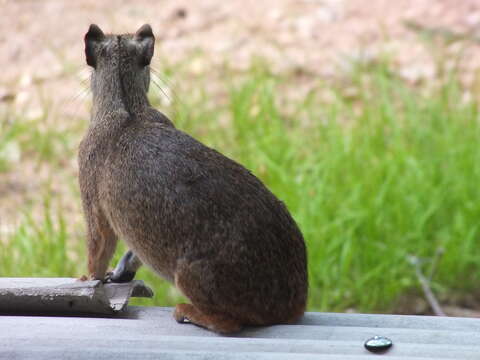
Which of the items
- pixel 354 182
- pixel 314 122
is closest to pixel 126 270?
pixel 354 182

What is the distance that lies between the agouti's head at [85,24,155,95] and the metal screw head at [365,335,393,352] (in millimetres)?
1300

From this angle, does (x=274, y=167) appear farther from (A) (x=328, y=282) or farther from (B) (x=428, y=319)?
(B) (x=428, y=319)

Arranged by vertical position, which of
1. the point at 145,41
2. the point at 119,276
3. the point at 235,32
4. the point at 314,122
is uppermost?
the point at 145,41

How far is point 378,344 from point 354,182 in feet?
9.35

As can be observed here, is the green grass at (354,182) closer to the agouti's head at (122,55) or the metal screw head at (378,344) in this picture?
the agouti's head at (122,55)

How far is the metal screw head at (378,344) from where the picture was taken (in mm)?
2529

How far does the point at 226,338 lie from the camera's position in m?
2.74

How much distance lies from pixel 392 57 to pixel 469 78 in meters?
0.57

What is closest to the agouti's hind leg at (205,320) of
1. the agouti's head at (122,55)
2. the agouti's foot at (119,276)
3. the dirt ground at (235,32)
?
the agouti's foot at (119,276)

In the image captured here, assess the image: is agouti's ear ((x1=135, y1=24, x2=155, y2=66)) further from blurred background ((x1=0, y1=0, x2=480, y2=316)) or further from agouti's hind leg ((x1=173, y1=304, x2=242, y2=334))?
agouti's hind leg ((x1=173, y1=304, x2=242, y2=334))

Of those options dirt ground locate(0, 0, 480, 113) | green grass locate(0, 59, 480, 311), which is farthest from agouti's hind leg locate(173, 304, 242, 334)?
dirt ground locate(0, 0, 480, 113)

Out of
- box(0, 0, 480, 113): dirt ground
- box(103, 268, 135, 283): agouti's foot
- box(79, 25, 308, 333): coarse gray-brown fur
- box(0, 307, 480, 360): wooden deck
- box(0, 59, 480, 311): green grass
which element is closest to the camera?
box(0, 307, 480, 360): wooden deck

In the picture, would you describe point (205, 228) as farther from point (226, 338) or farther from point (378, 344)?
point (378, 344)

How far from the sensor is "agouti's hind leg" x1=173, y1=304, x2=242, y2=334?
2789 millimetres
